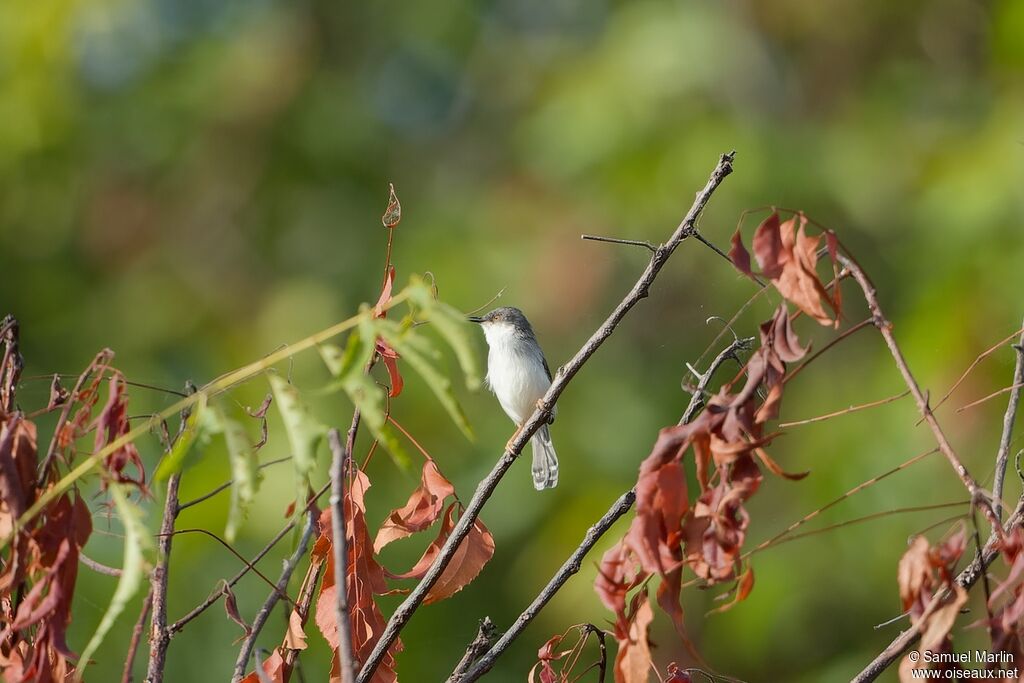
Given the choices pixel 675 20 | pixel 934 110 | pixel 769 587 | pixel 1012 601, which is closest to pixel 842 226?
pixel 934 110

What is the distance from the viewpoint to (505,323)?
550 cm

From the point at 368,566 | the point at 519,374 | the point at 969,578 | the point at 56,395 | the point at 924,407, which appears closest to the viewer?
the point at 924,407

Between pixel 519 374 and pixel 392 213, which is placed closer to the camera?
pixel 392 213

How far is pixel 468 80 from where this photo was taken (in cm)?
973

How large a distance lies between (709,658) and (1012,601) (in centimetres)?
623

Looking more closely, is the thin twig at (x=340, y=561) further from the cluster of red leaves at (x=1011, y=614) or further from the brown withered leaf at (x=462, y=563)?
the cluster of red leaves at (x=1011, y=614)

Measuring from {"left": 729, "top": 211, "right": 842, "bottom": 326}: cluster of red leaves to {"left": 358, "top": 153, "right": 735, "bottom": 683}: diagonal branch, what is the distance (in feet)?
0.44

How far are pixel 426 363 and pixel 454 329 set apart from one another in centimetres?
5

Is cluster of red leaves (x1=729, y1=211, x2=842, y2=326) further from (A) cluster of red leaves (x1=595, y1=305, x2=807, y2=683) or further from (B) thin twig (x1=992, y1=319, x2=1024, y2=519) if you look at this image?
(B) thin twig (x1=992, y1=319, x2=1024, y2=519)

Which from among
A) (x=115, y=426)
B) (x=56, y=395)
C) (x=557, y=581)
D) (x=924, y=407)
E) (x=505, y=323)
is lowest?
(x=924, y=407)

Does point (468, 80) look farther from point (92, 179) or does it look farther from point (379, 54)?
point (92, 179)

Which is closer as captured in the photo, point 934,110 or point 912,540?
point 912,540

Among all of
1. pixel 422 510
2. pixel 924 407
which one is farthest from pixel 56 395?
pixel 924 407

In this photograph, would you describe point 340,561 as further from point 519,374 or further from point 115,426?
point 519,374
